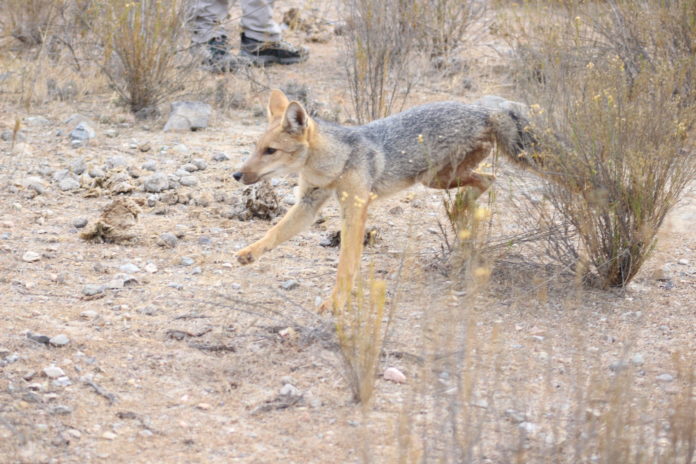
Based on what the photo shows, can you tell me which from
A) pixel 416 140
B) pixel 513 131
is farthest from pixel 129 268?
pixel 513 131

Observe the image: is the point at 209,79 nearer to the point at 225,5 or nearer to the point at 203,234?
the point at 225,5

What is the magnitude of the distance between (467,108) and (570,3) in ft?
10.3

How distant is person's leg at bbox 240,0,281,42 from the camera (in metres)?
10.1

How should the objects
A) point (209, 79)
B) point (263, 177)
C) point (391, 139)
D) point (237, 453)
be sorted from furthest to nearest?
point (209, 79), point (391, 139), point (263, 177), point (237, 453)

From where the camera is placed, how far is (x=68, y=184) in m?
6.69

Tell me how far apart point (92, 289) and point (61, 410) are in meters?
1.36

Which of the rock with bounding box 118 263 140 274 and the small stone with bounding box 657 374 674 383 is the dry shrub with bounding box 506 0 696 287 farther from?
the rock with bounding box 118 263 140 274

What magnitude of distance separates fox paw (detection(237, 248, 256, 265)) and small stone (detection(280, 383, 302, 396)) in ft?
3.74

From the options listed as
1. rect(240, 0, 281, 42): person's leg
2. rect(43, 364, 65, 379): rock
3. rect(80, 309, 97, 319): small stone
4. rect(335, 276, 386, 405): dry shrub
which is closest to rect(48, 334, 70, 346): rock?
rect(43, 364, 65, 379): rock

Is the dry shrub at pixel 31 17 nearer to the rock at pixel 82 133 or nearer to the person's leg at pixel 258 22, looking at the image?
the person's leg at pixel 258 22

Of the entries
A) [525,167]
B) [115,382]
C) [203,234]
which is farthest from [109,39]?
[115,382]

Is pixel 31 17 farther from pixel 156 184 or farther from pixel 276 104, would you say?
pixel 276 104

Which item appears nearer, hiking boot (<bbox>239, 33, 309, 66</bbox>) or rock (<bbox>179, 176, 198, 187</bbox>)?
rock (<bbox>179, 176, 198, 187</bbox>)

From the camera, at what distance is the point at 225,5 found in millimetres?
9703
